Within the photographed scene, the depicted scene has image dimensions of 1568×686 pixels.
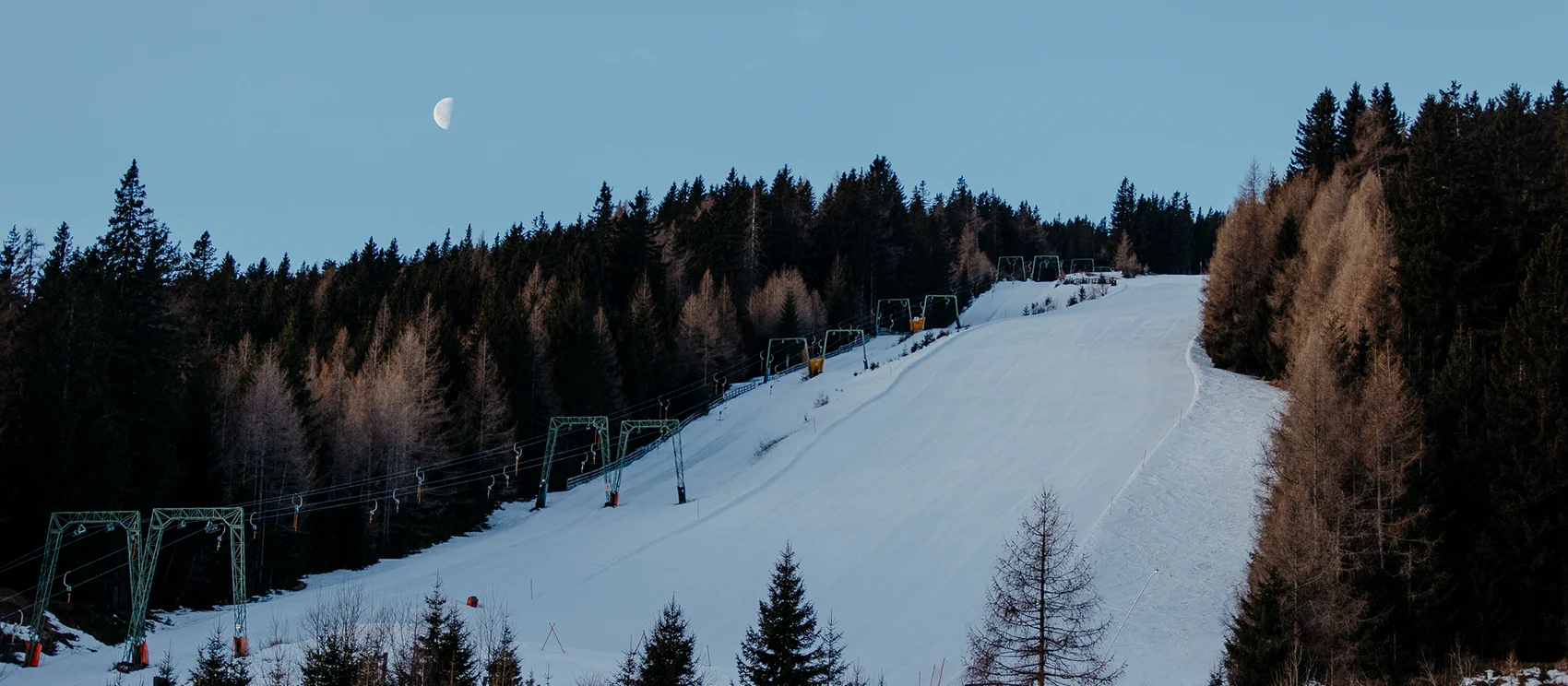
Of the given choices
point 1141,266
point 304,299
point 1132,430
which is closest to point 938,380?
point 1132,430

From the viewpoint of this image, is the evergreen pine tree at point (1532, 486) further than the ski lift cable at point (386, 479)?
No

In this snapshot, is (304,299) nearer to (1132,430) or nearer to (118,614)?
(118,614)

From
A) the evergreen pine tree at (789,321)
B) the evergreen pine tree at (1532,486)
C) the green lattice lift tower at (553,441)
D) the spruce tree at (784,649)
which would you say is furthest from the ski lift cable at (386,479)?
the evergreen pine tree at (1532,486)

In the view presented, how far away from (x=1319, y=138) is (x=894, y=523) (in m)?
53.0

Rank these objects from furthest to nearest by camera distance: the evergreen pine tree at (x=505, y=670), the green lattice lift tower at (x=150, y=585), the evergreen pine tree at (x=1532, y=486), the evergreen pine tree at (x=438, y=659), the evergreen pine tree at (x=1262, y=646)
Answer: the green lattice lift tower at (x=150, y=585)
the evergreen pine tree at (x=1532, y=486)
the evergreen pine tree at (x=1262, y=646)
the evergreen pine tree at (x=438, y=659)
the evergreen pine tree at (x=505, y=670)

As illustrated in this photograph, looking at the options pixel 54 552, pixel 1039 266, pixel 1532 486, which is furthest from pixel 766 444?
pixel 1039 266

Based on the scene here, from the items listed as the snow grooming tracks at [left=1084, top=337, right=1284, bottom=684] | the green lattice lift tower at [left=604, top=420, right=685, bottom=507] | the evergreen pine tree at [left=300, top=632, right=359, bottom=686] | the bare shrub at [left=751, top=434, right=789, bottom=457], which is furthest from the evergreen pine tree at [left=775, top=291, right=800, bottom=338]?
the evergreen pine tree at [left=300, top=632, right=359, bottom=686]

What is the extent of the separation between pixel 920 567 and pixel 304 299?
59.1 m

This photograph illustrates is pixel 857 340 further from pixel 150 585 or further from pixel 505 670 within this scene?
pixel 505 670

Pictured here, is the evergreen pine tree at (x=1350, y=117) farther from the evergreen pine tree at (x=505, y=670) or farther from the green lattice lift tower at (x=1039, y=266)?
the evergreen pine tree at (x=505, y=670)

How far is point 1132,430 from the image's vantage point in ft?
156

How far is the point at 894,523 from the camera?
130 ft

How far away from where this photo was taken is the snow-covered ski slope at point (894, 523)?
99.3 feet

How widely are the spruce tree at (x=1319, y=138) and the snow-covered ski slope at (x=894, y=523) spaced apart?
21.1m
